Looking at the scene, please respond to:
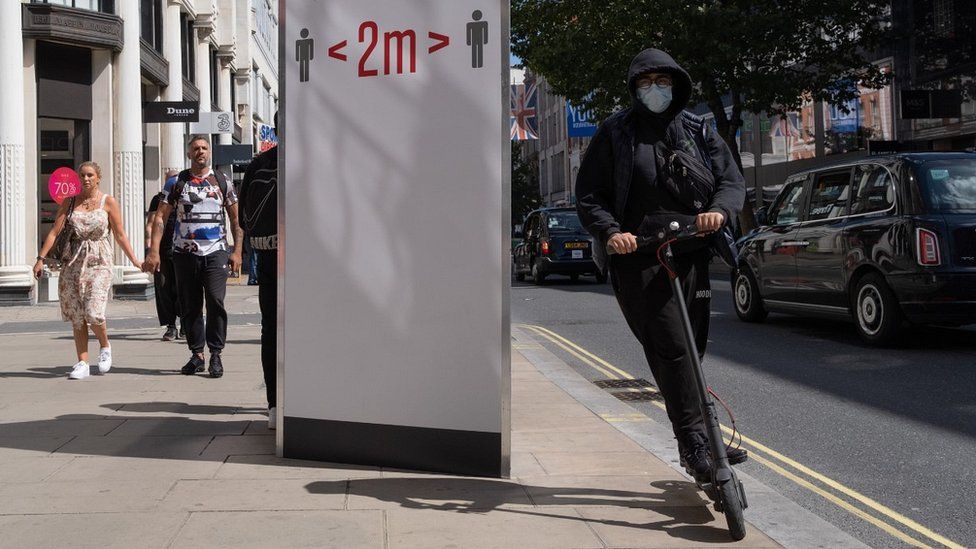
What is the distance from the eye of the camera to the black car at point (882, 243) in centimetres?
977

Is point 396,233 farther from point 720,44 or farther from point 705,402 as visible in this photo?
point 720,44

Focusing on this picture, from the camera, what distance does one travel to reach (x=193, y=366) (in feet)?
29.7

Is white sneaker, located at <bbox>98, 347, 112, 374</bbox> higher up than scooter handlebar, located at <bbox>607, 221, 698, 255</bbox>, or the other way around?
scooter handlebar, located at <bbox>607, 221, 698, 255</bbox>

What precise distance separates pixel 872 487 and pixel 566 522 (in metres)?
1.75

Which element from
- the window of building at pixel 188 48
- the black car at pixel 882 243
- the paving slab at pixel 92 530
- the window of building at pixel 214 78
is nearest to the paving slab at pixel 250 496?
the paving slab at pixel 92 530

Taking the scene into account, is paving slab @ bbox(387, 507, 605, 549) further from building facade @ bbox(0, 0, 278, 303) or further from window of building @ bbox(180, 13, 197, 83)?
window of building @ bbox(180, 13, 197, 83)

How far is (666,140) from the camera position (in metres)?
4.56

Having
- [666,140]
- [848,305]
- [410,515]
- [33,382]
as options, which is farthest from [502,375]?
[848,305]

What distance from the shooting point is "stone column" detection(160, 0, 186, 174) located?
990 inches

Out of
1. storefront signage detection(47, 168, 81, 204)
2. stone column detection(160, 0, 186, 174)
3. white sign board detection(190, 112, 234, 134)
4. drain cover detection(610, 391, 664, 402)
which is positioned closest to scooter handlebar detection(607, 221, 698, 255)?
drain cover detection(610, 391, 664, 402)

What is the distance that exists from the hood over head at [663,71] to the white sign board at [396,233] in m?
0.64

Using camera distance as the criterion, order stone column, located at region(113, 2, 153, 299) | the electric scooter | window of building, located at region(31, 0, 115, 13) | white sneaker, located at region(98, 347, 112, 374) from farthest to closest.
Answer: stone column, located at region(113, 2, 153, 299) → window of building, located at region(31, 0, 115, 13) → white sneaker, located at region(98, 347, 112, 374) → the electric scooter

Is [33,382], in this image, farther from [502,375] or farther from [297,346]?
[502,375]

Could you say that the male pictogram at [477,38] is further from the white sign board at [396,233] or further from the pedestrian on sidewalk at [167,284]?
the pedestrian on sidewalk at [167,284]
